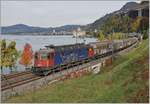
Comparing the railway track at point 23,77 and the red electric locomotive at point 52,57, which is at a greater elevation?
the red electric locomotive at point 52,57

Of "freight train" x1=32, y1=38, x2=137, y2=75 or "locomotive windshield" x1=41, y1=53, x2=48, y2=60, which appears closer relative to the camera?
"freight train" x1=32, y1=38, x2=137, y2=75

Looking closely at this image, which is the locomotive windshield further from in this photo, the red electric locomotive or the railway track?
the railway track

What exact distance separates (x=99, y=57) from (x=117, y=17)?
11926 cm

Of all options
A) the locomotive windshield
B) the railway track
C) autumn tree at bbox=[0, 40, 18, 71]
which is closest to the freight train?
the locomotive windshield

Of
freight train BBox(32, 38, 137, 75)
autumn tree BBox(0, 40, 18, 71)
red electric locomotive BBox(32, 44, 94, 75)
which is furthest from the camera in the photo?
autumn tree BBox(0, 40, 18, 71)

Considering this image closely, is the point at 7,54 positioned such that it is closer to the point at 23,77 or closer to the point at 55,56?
the point at 55,56

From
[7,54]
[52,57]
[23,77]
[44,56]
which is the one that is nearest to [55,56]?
[52,57]

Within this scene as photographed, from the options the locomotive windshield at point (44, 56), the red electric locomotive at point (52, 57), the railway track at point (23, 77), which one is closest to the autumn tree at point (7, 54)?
the railway track at point (23, 77)

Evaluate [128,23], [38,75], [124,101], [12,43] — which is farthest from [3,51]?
[128,23]

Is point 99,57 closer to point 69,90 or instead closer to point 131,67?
point 131,67

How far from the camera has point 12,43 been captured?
62875 mm

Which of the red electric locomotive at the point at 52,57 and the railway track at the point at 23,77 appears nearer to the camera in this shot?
the railway track at the point at 23,77

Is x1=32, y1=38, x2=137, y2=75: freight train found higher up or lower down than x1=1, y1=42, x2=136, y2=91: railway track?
higher up

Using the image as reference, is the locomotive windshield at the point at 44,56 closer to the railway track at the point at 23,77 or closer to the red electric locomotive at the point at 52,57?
the red electric locomotive at the point at 52,57
